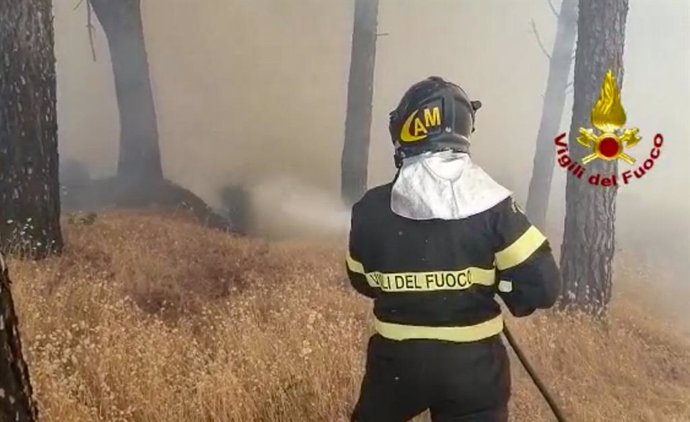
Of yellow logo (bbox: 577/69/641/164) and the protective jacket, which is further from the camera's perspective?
yellow logo (bbox: 577/69/641/164)

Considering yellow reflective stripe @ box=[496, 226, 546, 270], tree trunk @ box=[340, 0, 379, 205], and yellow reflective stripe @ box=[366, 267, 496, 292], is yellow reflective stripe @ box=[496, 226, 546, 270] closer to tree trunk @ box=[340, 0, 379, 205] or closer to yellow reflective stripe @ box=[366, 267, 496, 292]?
yellow reflective stripe @ box=[366, 267, 496, 292]

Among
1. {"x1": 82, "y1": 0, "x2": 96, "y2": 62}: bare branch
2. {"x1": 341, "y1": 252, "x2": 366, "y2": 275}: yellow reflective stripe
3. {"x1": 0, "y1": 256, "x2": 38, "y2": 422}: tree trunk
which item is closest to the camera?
{"x1": 0, "y1": 256, "x2": 38, "y2": 422}: tree trunk

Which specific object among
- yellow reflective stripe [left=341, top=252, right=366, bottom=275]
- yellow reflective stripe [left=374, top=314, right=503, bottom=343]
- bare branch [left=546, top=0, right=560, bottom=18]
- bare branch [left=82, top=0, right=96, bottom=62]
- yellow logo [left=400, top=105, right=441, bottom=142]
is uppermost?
bare branch [left=546, top=0, right=560, bottom=18]

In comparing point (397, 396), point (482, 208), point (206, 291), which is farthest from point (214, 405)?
point (482, 208)

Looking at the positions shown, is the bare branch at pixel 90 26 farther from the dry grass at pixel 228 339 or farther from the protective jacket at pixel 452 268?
the protective jacket at pixel 452 268

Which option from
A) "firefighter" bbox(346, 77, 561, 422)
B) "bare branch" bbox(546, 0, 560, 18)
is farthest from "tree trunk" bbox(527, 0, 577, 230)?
"firefighter" bbox(346, 77, 561, 422)

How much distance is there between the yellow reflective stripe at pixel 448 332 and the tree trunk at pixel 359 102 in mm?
457

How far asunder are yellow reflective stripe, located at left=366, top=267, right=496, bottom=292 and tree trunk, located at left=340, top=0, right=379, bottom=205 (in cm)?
44

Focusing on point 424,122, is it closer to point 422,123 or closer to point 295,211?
point 422,123

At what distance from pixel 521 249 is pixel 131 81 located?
983 millimetres

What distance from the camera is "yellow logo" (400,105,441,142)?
1.50m

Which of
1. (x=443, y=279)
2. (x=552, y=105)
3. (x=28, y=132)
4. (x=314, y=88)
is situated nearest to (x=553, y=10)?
(x=552, y=105)

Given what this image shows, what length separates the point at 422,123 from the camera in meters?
1.50

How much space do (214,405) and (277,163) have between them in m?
0.57
